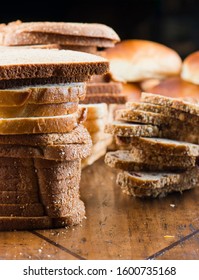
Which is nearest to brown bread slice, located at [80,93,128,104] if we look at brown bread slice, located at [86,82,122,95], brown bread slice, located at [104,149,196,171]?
brown bread slice, located at [86,82,122,95]

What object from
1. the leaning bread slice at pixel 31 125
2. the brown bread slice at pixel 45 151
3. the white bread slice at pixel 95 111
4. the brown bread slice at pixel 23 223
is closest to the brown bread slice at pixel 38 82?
the leaning bread slice at pixel 31 125

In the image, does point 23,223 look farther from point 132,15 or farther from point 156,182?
point 132,15

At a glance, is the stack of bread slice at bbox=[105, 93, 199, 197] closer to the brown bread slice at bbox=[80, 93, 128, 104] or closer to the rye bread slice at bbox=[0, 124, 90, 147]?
the brown bread slice at bbox=[80, 93, 128, 104]

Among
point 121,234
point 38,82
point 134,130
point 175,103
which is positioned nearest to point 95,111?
point 134,130

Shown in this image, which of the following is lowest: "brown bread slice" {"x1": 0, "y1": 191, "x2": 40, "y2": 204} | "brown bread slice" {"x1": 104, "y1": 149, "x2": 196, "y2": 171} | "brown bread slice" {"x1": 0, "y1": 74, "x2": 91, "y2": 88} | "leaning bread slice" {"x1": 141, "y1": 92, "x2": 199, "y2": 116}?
"brown bread slice" {"x1": 0, "y1": 191, "x2": 40, "y2": 204}

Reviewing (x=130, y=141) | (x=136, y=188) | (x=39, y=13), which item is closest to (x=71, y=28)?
(x=130, y=141)
